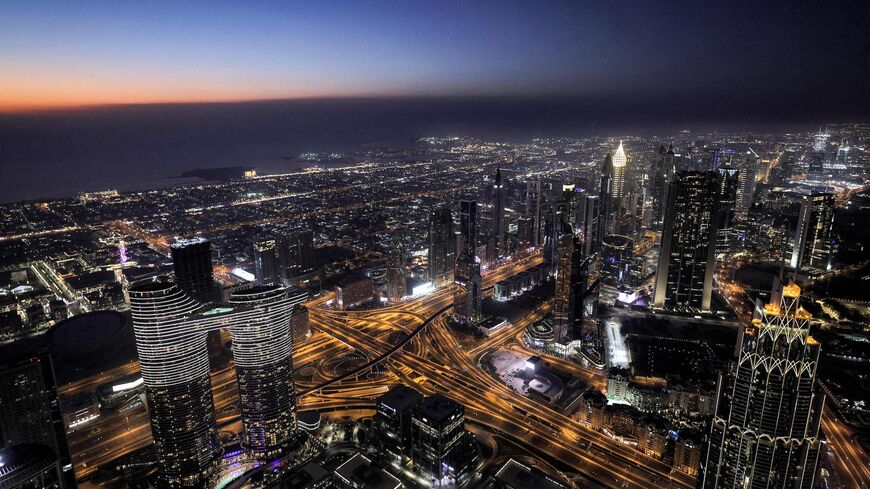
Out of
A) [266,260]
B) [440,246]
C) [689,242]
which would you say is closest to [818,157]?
[689,242]

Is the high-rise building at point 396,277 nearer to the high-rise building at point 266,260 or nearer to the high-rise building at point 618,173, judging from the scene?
the high-rise building at point 266,260

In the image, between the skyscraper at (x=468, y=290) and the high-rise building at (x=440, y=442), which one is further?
the skyscraper at (x=468, y=290)

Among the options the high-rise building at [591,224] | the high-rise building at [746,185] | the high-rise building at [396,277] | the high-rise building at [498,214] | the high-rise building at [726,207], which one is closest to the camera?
the high-rise building at [396,277]

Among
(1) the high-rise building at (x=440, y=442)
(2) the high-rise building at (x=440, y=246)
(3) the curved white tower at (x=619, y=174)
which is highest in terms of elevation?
(3) the curved white tower at (x=619, y=174)

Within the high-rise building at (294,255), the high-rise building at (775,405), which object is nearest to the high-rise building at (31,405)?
the high-rise building at (775,405)

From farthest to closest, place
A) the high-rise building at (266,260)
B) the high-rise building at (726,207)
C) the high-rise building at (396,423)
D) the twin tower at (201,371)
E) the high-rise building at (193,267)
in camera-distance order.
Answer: the high-rise building at (726,207), the high-rise building at (266,260), the high-rise building at (193,267), the high-rise building at (396,423), the twin tower at (201,371)

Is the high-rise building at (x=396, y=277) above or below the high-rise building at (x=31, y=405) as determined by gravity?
below

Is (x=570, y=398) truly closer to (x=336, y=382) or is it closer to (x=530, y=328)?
(x=530, y=328)
